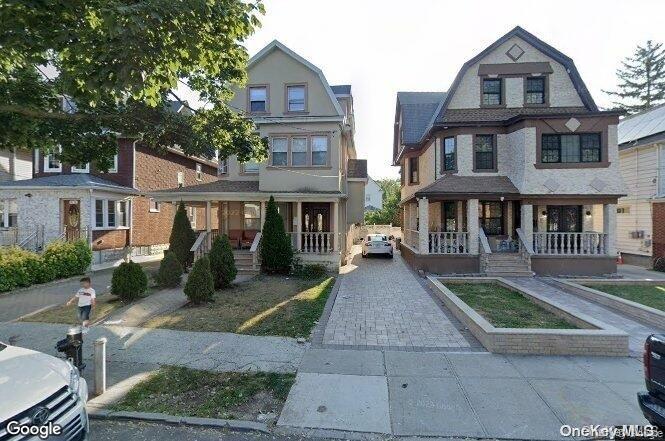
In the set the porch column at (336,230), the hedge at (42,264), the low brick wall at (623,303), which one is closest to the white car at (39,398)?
the hedge at (42,264)

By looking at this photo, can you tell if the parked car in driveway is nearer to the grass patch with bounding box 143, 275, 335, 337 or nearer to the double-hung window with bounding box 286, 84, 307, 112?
the grass patch with bounding box 143, 275, 335, 337

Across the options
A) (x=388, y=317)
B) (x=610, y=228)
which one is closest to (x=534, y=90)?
(x=610, y=228)

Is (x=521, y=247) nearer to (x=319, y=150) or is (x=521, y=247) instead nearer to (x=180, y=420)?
(x=319, y=150)

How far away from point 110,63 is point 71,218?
15.6 metres

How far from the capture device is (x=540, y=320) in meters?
7.75

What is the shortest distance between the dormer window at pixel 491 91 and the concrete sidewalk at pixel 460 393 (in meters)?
13.4

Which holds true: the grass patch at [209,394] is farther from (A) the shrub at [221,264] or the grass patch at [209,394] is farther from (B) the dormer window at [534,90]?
(B) the dormer window at [534,90]

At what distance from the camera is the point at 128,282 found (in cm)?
948

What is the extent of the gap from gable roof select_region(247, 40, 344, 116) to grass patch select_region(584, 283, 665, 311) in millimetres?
12416

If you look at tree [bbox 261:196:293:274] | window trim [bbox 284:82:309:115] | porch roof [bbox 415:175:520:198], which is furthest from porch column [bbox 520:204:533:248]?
window trim [bbox 284:82:309:115]

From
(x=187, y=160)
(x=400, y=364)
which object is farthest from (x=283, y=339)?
(x=187, y=160)

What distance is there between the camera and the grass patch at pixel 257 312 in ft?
24.8

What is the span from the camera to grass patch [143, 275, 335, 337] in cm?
756

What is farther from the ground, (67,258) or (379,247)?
(67,258)
